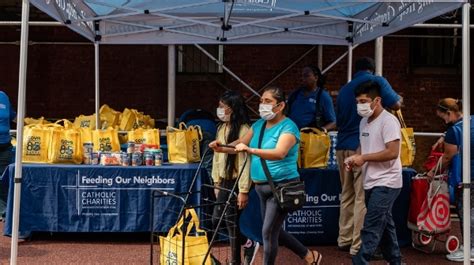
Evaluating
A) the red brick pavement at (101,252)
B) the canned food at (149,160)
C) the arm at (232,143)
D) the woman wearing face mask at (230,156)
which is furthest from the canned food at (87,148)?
the arm at (232,143)

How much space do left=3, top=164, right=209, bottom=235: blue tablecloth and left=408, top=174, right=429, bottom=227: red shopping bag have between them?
2.32m

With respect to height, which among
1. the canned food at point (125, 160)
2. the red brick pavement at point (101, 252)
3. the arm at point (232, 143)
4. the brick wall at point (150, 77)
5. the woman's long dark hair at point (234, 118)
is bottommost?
the red brick pavement at point (101, 252)

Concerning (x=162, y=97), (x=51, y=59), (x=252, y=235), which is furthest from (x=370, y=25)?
(x=51, y=59)

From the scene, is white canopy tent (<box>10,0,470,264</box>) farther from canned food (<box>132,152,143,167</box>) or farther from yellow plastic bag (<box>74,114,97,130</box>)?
canned food (<box>132,152,143,167</box>)

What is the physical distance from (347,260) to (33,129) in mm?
3870

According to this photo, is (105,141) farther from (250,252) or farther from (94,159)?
(250,252)

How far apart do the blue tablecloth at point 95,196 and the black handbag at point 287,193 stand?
2.14 m

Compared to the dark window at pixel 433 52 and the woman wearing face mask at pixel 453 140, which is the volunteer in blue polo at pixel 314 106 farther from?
the dark window at pixel 433 52

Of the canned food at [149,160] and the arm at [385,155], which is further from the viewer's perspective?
the canned food at [149,160]

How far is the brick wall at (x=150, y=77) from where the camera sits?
12555 millimetres

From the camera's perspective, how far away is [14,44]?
40.9ft

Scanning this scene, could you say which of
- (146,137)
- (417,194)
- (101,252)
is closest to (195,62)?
(146,137)

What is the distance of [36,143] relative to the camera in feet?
27.5

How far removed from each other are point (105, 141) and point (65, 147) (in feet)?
1.61
